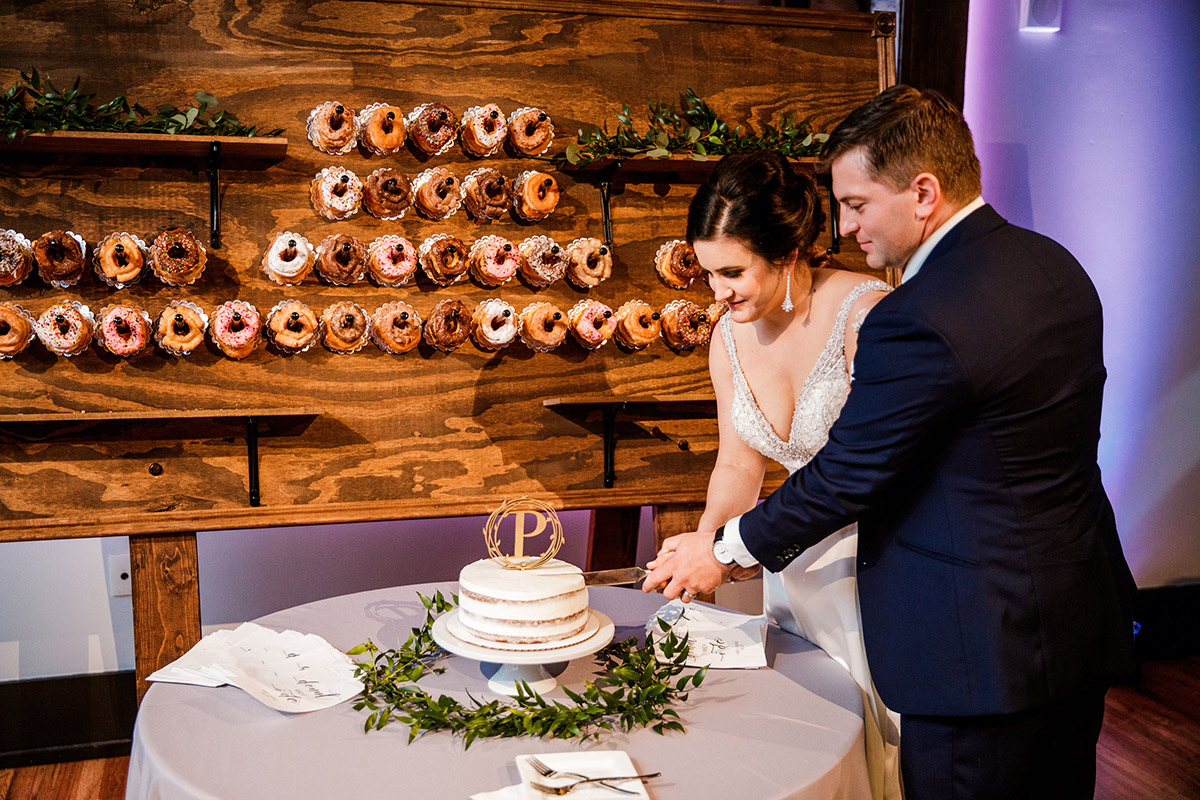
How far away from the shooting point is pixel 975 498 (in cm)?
137

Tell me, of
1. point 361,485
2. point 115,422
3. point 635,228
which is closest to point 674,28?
point 635,228

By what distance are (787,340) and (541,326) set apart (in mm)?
949

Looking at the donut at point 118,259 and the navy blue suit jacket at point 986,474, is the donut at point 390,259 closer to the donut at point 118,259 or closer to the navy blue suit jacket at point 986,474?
the donut at point 118,259

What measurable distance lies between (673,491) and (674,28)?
1498 mm

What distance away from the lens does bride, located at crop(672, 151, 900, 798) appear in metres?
1.89

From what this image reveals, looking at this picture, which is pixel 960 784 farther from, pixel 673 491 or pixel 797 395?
pixel 673 491

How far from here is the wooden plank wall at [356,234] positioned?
255 cm

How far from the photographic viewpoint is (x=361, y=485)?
273 centimetres

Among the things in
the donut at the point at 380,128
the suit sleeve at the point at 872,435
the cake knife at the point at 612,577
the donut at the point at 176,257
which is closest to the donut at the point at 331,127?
the donut at the point at 380,128

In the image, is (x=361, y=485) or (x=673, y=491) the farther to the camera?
(x=673, y=491)

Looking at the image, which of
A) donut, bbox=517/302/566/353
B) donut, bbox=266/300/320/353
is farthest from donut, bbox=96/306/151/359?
donut, bbox=517/302/566/353

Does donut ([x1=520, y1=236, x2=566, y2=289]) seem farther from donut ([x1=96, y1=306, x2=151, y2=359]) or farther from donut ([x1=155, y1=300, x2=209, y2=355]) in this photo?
donut ([x1=96, y1=306, x2=151, y2=359])

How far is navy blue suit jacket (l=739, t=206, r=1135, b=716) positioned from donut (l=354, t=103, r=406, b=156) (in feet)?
5.85

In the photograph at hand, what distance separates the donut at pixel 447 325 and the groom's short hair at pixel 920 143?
1490 millimetres
